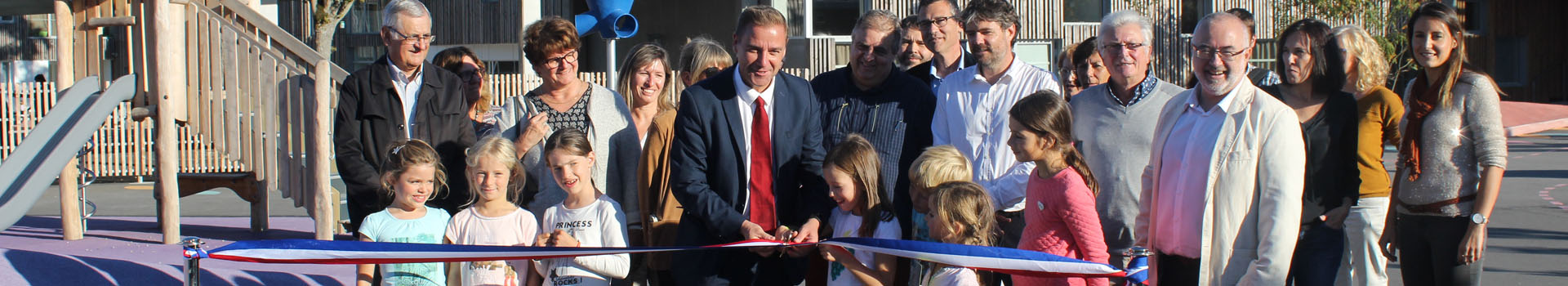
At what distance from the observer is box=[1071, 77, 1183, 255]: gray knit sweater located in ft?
14.6

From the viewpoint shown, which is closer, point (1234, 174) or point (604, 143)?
point (1234, 174)

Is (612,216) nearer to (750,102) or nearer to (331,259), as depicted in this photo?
(750,102)

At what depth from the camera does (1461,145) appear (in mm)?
A: 4309

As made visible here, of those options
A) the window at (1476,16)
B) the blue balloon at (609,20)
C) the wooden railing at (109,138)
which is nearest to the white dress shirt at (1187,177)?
the blue balloon at (609,20)

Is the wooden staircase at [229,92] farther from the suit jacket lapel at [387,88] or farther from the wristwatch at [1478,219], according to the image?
the wristwatch at [1478,219]

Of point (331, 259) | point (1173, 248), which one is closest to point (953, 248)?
point (1173, 248)

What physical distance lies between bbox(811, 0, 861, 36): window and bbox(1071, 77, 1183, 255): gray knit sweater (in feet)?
69.5

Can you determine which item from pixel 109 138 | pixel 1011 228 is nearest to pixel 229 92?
pixel 1011 228

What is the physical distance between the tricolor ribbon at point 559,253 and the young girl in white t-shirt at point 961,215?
374 millimetres

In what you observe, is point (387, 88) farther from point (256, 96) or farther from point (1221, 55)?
point (256, 96)

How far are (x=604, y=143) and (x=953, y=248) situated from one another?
1.87 m

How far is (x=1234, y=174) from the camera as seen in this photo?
334 cm

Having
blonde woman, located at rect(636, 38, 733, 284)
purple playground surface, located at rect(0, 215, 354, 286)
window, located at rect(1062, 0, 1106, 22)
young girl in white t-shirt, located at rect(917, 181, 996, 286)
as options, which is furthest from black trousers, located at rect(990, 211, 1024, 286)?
window, located at rect(1062, 0, 1106, 22)

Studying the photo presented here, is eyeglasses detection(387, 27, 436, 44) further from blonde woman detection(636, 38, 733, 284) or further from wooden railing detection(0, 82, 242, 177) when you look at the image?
wooden railing detection(0, 82, 242, 177)
